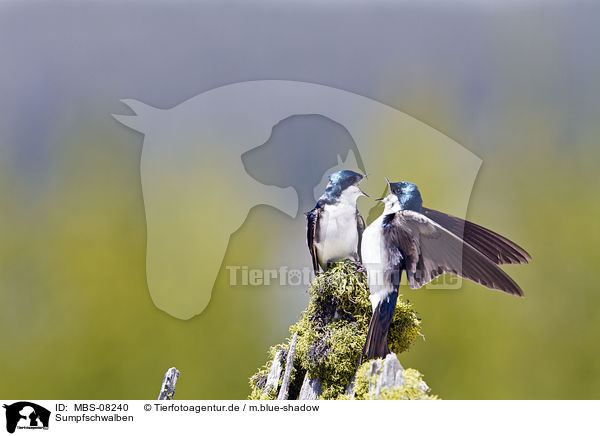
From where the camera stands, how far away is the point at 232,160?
3500 millimetres

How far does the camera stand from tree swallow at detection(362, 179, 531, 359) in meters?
1.86

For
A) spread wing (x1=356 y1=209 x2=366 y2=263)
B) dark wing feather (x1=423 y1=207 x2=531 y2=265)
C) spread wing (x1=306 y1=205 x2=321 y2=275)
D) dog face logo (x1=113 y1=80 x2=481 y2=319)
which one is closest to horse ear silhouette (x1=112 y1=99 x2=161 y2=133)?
dog face logo (x1=113 y1=80 x2=481 y2=319)

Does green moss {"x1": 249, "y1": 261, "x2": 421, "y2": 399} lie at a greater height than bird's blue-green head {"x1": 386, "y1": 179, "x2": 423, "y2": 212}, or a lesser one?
lesser

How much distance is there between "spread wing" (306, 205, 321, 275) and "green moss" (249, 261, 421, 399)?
0.16 m

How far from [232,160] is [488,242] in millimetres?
2010

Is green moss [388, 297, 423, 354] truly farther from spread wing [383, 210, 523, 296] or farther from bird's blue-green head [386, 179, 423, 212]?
bird's blue-green head [386, 179, 423, 212]

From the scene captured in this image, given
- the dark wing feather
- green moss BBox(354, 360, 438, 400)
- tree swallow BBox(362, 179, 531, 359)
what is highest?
the dark wing feather

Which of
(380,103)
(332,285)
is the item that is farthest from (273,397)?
(380,103)

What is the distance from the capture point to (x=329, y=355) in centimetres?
188

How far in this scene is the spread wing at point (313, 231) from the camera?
7.12ft

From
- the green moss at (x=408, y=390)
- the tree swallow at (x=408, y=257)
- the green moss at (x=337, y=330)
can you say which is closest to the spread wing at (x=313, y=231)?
the green moss at (x=337, y=330)

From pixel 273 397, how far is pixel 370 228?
0.82 metres

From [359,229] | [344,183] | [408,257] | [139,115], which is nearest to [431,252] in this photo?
[408,257]
